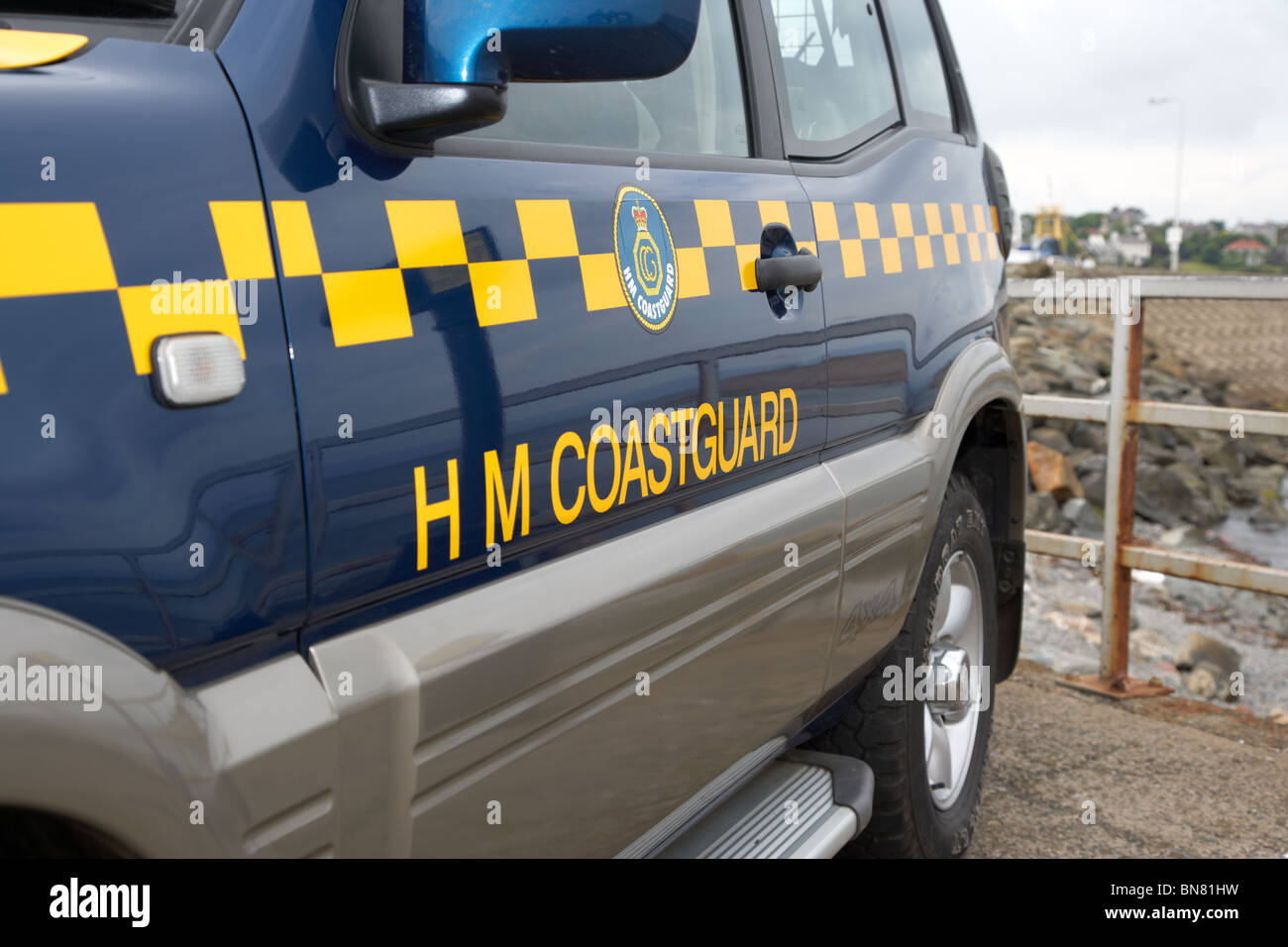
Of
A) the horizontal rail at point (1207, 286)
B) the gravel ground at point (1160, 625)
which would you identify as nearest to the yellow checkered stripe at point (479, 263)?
the horizontal rail at point (1207, 286)

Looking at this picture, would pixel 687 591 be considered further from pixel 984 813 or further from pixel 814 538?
pixel 984 813

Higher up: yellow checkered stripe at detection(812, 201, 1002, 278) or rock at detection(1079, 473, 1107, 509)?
yellow checkered stripe at detection(812, 201, 1002, 278)

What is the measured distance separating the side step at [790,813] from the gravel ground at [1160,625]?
3637 mm

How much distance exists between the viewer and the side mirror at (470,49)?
1.10 meters

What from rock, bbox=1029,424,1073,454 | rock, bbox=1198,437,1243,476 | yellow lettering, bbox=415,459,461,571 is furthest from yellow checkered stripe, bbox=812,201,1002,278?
rock, bbox=1198,437,1243,476

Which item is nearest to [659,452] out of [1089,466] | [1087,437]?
[1089,466]

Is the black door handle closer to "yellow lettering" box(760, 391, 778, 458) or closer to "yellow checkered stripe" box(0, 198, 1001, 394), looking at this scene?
"yellow checkered stripe" box(0, 198, 1001, 394)

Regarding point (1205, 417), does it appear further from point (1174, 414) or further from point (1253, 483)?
point (1253, 483)

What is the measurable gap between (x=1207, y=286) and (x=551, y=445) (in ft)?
10.5

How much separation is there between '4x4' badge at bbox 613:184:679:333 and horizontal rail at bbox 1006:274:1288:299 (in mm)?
2372

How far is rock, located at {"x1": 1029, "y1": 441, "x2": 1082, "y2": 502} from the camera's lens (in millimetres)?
11727

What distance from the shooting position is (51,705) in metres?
0.81

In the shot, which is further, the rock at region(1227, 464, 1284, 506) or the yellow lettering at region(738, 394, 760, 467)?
the rock at region(1227, 464, 1284, 506)
